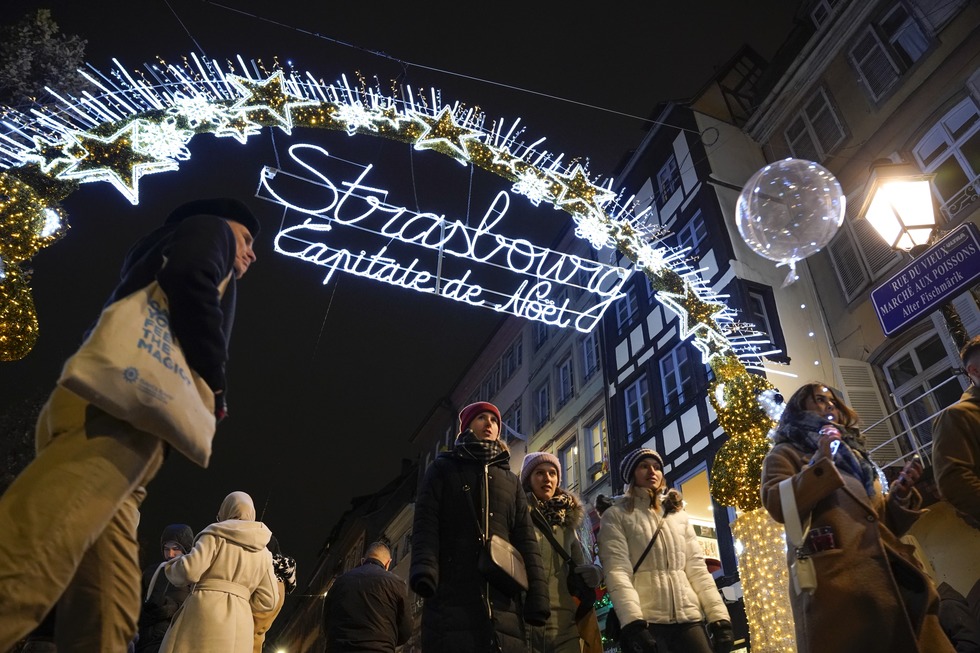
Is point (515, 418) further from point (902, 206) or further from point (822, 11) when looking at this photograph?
point (902, 206)

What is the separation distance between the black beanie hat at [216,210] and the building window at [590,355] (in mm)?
17614

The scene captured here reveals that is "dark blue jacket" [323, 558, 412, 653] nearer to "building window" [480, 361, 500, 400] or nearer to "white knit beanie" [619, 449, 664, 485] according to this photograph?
"white knit beanie" [619, 449, 664, 485]

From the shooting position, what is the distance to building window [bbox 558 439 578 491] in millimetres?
19453

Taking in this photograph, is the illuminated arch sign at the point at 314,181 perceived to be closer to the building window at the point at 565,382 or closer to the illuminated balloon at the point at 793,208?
the illuminated balloon at the point at 793,208

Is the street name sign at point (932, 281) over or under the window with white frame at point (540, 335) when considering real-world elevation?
under

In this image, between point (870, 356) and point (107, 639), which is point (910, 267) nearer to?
point (107, 639)

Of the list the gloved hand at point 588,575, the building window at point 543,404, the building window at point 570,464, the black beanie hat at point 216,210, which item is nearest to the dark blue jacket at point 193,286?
the black beanie hat at point 216,210

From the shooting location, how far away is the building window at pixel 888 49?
12.2 meters

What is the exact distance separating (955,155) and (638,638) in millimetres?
10808

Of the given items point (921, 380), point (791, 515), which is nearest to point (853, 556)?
point (791, 515)

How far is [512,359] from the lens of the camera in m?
27.8

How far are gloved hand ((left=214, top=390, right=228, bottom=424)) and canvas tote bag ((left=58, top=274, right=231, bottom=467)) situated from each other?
105 millimetres

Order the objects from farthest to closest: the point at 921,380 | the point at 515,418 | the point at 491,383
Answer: the point at 491,383, the point at 515,418, the point at 921,380

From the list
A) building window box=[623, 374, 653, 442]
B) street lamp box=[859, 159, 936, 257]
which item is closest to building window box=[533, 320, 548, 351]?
building window box=[623, 374, 653, 442]
